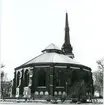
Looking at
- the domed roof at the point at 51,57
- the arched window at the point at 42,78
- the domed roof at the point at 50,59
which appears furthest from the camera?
the domed roof at the point at 51,57

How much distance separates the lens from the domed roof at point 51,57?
52.3 meters

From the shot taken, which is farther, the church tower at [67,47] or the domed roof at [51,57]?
the church tower at [67,47]

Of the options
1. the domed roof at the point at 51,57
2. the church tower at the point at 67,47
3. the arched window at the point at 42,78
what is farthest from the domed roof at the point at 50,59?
the church tower at the point at 67,47

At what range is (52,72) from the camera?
49531 millimetres

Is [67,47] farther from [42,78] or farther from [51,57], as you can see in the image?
[42,78]

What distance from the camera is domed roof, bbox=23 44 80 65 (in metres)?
52.3

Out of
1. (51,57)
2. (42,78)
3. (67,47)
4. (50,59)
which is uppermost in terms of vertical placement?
(67,47)

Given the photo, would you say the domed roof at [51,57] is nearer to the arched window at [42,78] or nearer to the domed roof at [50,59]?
the domed roof at [50,59]

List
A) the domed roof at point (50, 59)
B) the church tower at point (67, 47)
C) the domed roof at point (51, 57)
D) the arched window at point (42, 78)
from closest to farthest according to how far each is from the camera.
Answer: the arched window at point (42, 78)
the domed roof at point (50, 59)
the domed roof at point (51, 57)
the church tower at point (67, 47)

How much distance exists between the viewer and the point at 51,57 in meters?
54.8

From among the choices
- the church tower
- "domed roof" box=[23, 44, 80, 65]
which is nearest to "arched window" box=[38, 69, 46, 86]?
"domed roof" box=[23, 44, 80, 65]

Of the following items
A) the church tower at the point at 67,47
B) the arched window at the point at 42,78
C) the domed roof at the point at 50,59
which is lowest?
the arched window at the point at 42,78

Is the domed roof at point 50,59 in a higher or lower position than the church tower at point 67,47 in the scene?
lower

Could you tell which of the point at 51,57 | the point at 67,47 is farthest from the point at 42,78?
the point at 67,47
